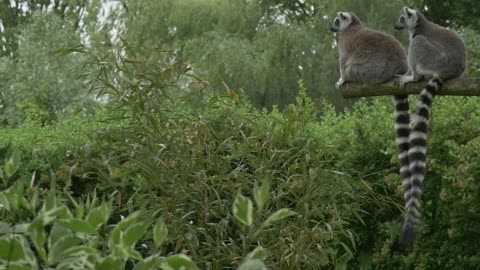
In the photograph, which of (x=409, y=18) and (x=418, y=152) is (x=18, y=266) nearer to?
(x=418, y=152)

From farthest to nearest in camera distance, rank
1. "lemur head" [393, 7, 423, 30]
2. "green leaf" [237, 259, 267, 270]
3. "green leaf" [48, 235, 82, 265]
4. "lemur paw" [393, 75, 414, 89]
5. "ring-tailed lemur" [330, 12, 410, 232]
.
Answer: "ring-tailed lemur" [330, 12, 410, 232], "lemur head" [393, 7, 423, 30], "lemur paw" [393, 75, 414, 89], "green leaf" [48, 235, 82, 265], "green leaf" [237, 259, 267, 270]

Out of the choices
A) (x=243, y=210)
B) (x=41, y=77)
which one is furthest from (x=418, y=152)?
(x=41, y=77)

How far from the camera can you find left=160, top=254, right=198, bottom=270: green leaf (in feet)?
5.38

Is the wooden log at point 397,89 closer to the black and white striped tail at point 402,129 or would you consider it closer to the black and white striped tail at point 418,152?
the black and white striped tail at point 418,152

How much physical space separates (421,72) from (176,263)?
420 cm

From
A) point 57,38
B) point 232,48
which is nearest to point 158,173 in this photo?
point 232,48

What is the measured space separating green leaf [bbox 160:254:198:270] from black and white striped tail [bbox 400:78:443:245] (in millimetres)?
3068

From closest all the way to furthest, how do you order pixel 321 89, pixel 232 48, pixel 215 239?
pixel 215 239
pixel 321 89
pixel 232 48

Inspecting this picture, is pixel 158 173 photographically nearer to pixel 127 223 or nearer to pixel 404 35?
pixel 127 223

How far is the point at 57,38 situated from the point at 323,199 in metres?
23.7

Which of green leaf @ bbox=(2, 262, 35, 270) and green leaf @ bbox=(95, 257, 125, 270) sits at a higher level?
green leaf @ bbox=(2, 262, 35, 270)

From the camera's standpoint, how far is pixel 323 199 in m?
5.15

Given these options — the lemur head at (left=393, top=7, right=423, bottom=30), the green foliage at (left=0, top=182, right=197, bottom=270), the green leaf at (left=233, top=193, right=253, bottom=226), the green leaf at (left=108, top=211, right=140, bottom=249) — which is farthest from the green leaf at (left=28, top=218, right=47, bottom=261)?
the lemur head at (left=393, top=7, right=423, bottom=30)

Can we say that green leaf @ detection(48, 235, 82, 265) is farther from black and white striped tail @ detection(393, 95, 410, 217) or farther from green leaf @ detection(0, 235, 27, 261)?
black and white striped tail @ detection(393, 95, 410, 217)
